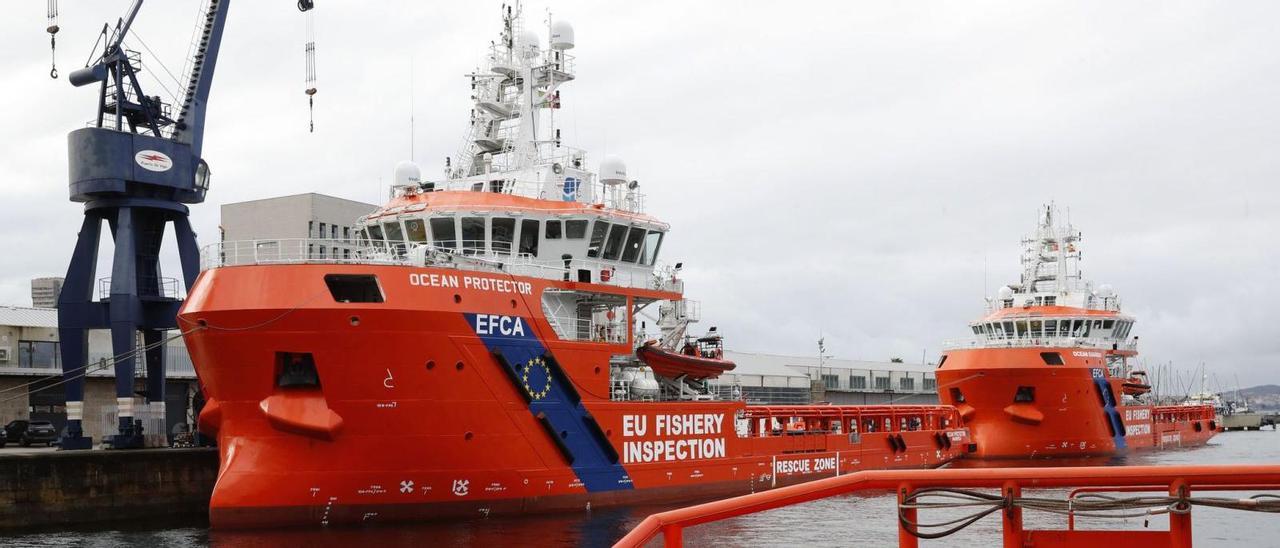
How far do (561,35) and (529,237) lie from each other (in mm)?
6053

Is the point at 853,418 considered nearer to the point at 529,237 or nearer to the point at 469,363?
the point at 529,237

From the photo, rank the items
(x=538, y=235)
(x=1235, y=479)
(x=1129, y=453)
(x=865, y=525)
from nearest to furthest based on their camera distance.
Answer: (x=1235, y=479) → (x=865, y=525) → (x=538, y=235) → (x=1129, y=453)

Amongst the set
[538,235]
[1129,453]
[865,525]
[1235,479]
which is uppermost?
[538,235]

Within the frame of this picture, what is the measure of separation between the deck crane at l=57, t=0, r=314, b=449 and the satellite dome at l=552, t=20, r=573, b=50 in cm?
944

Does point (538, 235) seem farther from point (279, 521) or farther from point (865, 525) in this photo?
point (865, 525)

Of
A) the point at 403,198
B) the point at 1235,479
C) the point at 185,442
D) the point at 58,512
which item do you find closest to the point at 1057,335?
the point at 403,198

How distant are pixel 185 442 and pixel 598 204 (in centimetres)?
1062

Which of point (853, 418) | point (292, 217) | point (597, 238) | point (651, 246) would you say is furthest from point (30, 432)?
point (853, 418)

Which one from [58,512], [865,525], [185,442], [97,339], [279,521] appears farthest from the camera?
[97,339]

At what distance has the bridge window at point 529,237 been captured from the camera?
962 inches

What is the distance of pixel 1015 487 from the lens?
5.01 metres

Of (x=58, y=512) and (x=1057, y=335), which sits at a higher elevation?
(x=1057, y=335)

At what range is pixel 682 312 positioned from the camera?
27.0 m

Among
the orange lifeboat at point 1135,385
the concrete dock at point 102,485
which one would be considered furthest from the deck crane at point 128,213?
the orange lifeboat at point 1135,385
